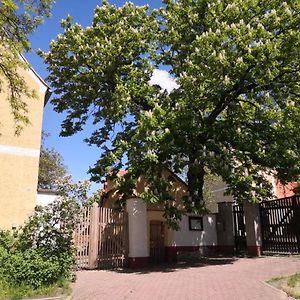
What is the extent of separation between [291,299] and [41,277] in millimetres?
6335

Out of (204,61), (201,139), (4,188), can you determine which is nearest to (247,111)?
(201,139)

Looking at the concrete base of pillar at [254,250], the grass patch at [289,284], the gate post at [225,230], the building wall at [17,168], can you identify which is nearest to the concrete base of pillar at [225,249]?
the gate post at [225,230]

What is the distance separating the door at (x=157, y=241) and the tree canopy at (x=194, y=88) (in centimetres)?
230

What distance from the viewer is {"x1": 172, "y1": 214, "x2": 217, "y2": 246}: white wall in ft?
64.4

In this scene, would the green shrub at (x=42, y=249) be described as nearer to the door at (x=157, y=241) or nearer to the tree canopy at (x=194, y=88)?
the tree canopy at (x=194, y=88)

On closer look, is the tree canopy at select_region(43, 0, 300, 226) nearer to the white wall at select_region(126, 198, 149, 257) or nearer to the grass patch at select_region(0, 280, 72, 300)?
the white wall at select_region(126, 198, 149, 257)

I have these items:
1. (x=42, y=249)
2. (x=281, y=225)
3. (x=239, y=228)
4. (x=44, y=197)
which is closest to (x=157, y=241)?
(x=239, y=228)

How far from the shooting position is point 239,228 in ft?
70.7

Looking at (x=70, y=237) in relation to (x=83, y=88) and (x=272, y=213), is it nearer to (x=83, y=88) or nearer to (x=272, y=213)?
(x=83, y=88)

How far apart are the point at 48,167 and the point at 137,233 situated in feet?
88.5

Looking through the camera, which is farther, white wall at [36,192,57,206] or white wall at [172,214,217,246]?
white wall at [36,192,57,206]

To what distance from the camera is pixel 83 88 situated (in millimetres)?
19766

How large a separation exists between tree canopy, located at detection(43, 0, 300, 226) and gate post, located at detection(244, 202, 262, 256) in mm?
1201

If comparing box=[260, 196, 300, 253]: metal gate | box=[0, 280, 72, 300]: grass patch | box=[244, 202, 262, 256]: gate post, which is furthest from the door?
box=[0, 280, 72, 300]: grass patch
